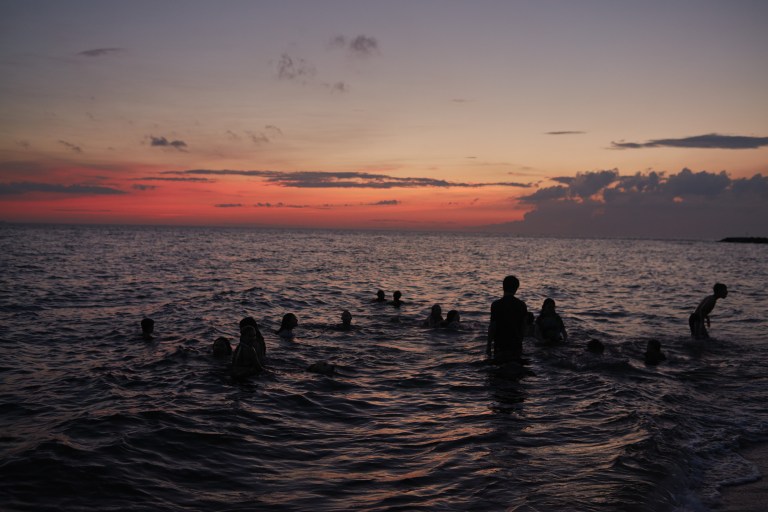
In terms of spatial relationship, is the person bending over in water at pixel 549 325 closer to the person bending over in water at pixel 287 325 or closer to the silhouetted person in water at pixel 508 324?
the silhouetted person in water at pixel 508 324

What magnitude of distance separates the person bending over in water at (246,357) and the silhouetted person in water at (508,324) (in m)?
6.01

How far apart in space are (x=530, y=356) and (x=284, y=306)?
16167 mm

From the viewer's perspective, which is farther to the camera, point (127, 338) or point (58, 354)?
point (127, 338)

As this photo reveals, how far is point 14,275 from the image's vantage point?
4056cm

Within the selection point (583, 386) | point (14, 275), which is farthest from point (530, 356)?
point (14, 275)

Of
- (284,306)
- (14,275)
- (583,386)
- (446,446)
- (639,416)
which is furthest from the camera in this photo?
(14,275)

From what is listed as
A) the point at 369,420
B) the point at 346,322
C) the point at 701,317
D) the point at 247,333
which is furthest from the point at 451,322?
the point at 369,420

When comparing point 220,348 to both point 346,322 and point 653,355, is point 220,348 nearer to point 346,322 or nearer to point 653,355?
point 346,322

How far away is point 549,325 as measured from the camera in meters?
17.5

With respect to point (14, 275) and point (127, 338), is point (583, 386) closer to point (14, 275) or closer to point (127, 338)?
point (127, 338)

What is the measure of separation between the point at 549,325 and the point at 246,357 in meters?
9.63

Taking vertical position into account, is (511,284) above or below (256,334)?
above

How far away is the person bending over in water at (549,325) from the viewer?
17438mm

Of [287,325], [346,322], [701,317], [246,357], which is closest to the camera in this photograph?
[246,357]
